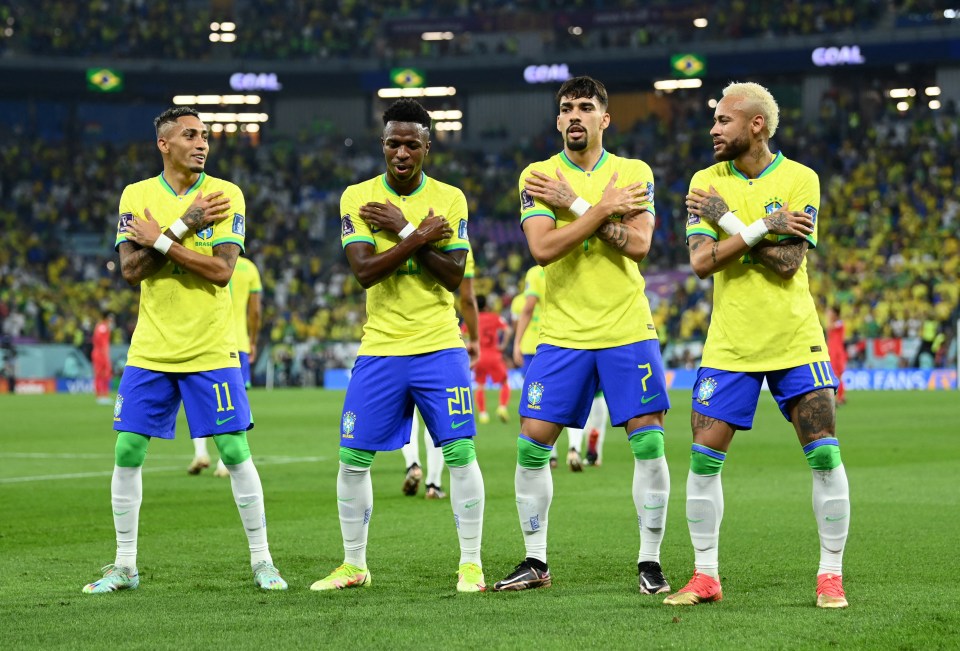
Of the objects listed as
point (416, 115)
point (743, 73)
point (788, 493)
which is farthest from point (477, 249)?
point (416, 115)

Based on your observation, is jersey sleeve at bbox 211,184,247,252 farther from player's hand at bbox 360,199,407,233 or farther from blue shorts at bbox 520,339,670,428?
blue shorts at bbox 520,339,670,428

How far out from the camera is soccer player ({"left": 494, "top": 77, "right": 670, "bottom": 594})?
725cm

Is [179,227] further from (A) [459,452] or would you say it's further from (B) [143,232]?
(A) [459,452]

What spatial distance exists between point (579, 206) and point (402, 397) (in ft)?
4.87

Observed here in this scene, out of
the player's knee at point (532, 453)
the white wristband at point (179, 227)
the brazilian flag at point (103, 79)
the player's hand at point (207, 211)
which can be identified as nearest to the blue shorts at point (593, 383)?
the player's knee at point (532, 453)

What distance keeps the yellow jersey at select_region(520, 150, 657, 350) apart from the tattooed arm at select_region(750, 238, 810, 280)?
2.79 feet

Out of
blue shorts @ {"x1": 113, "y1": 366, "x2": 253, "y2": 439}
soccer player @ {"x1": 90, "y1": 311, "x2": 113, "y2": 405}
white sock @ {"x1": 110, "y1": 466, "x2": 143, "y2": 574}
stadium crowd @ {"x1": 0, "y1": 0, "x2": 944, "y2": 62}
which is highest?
stadium crowd @ {"x1": 0, "y1": 0, "x2": 944, "y2": 62}

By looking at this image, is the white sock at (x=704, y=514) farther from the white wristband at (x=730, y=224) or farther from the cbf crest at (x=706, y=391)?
the white wristband at (x=730, y=224)

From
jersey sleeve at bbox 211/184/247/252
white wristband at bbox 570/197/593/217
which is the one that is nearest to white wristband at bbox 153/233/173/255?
jersey sleeve at bbox 211/184/247/252

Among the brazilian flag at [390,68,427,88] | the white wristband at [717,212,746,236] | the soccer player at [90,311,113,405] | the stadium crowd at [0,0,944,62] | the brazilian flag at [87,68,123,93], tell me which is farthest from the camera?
the brazilian flag at [390,68,427,88]

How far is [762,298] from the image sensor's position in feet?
22.4

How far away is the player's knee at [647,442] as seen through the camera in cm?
725

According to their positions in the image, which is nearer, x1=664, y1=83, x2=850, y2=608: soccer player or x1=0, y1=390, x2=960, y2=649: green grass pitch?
x1=0, y1=390, x2=960, y2=649: green grass pitch

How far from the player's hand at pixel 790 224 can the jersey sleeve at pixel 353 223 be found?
7.46 feet
